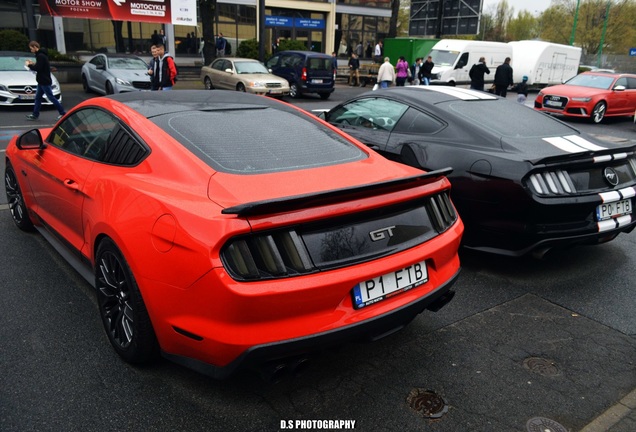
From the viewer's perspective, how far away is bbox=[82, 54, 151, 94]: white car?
606 inches

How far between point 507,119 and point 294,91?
16105 mm

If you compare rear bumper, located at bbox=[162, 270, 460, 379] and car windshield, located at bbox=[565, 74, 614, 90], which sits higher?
car windshield, located at bbox=[565, 74, 614, 90]

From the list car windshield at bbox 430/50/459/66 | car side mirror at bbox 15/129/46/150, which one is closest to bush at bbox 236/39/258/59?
car windshield at bbox 430/50/459/66

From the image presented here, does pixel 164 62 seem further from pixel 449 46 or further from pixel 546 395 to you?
pixel 449 46

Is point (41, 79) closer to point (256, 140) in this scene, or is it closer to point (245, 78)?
point (245, 78)

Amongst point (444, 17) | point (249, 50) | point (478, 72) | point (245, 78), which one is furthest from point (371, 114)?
point (444, 17)

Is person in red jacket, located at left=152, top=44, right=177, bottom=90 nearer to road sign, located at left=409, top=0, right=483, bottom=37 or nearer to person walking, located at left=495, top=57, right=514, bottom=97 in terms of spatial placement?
person walking, located at left=495, top=57, right=514, bottom=97

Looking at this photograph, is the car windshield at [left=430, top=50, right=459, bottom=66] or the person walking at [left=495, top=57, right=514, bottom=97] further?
the car windshield at [left=430, top=50, right=459, bottom=66]

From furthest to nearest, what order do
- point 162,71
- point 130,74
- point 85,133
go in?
1. point 130,74
2. point 162,71
3. point 85,133

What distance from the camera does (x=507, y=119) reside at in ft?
16.2

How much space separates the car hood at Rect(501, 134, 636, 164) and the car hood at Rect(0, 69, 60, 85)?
1246cm

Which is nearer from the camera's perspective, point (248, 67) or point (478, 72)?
point (478, 72)

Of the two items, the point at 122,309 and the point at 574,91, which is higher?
the point at 574,91

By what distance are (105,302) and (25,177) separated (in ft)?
6.84
